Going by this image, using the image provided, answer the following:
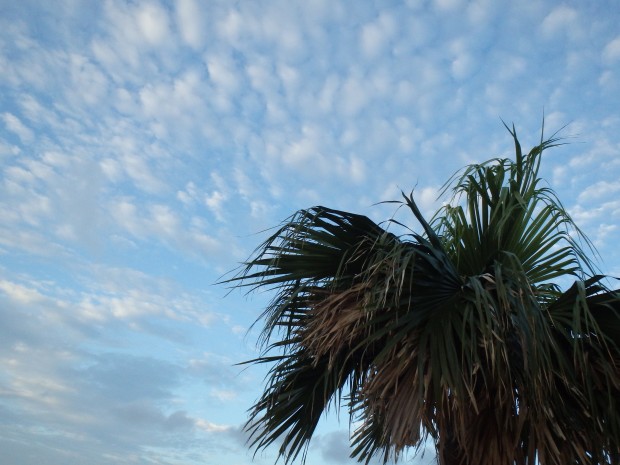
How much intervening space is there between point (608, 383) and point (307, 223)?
218 centimetres

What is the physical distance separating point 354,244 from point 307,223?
37 centimetres

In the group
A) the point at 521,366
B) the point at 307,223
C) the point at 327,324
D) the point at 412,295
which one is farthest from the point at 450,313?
the point at 307,223

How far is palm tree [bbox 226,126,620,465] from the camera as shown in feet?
12.6

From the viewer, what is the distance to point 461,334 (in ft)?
12.8

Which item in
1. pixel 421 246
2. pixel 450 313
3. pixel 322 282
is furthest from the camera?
pixel 322 282

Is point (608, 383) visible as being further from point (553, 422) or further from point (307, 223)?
point (307, 223)

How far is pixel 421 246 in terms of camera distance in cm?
435

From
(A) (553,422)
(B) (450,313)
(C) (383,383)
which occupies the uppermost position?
(B) (450,313)

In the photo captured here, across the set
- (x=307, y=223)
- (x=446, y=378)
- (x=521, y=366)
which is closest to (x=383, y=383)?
(x=446, y=378)

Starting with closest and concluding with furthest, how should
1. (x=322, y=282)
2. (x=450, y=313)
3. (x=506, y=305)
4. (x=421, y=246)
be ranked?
1. (x=506, y=305)
2. (x=450, y=313)
3. (x=421, y=246)
4. (x=322, y=282)

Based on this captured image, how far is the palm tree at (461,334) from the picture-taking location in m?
3.84

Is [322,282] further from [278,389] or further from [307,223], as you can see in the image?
[278,389]

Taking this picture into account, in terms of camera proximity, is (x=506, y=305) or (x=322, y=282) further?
(x=322, y=282)

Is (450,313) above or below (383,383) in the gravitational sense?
above
